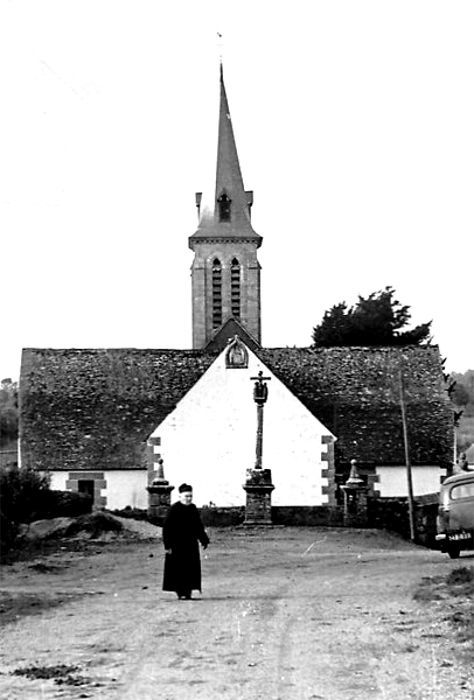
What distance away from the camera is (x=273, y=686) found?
27.3ft

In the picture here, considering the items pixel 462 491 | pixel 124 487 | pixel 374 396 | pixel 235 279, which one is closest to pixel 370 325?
pixel 235 279

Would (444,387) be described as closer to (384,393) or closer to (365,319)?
(384,393)

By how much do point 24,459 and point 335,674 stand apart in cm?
3618

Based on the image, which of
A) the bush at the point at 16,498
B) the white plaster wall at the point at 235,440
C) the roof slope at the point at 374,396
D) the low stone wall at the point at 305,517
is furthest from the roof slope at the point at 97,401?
the bush at the point at 16,498

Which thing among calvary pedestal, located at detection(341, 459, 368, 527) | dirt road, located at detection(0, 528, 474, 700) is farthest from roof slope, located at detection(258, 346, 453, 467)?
dirt road, located at detection(0, 528, 474, 700)

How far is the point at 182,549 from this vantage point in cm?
1445

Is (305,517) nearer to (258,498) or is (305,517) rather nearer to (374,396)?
(258,498)

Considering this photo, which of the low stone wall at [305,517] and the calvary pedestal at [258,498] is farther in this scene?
the low stone wall at [305,517]

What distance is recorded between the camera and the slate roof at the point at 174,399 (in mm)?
44062

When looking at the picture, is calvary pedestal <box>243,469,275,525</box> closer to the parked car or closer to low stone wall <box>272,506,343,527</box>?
low stone wall <box>272,506,343,527</box>

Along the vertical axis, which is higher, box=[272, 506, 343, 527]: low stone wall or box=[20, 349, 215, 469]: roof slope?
box=[20, 349, 215, 469]: roof slope

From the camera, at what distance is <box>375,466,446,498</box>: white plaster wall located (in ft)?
144

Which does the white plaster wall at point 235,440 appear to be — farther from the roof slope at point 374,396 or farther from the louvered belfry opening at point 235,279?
the louvered belfry opening at point 235,279

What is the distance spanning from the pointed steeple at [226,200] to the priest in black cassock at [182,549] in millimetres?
51365
